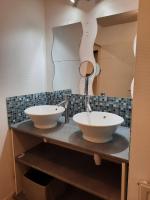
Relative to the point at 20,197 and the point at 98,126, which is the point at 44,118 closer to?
the point at 98,126

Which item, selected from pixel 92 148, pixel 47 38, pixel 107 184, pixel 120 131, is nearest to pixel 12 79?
pixel 47 38

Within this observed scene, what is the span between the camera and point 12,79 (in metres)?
1.58

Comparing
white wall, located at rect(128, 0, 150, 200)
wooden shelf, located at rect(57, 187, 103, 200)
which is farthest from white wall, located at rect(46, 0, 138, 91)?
wooden shelf, located at rect(57, 187, 103, 200)

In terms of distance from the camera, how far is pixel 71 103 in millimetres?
1851

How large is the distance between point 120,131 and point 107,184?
44 centimetres

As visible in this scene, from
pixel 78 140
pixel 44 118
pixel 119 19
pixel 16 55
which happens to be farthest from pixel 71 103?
pixel 119 19

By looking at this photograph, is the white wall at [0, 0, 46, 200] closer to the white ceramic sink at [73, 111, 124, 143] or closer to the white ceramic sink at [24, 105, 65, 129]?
the white ceramic sink at [24, 105, 65, 129]

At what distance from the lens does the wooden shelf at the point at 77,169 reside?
4.10 feet

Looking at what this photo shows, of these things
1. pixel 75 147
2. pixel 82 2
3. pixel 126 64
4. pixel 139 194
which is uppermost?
pixel 82 2

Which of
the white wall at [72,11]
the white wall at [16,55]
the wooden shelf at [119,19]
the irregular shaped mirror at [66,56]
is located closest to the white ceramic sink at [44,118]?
the white wall at [16,55]

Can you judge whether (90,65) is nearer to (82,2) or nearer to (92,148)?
(82,2)

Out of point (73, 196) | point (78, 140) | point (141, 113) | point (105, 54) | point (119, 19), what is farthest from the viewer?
point (73, 196)

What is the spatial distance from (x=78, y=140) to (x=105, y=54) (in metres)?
0.85

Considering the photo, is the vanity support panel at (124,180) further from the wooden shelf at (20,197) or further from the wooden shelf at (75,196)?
the wooden shelf at (20,197)
